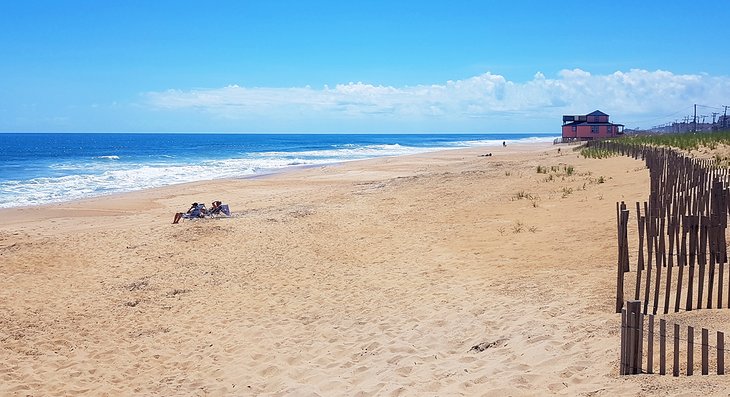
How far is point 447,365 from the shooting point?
5703mm

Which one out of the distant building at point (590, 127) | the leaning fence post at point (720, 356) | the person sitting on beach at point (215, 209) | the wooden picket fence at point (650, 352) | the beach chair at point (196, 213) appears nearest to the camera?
the leaning fence post at point (720, 356)

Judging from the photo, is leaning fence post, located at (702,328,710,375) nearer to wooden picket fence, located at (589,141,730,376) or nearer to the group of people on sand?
wooden picket fence, located at (589,141,730,376)

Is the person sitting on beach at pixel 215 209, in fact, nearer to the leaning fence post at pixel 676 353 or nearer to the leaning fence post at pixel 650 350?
the leaning fence post at pixel 650 350

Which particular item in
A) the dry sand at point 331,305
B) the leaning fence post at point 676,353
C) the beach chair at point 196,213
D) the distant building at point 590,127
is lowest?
the dry sand at point 331,305

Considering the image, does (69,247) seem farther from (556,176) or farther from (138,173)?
(138,173)

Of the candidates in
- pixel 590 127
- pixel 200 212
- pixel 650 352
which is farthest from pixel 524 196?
pixel 590 127

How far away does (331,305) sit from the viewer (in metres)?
8.09

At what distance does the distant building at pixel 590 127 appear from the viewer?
62.3 m

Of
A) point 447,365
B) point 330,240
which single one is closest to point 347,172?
point 330,240

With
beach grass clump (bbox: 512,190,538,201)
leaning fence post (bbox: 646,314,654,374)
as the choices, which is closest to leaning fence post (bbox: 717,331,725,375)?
leaning fence post (bbox: 646,314,654,374)

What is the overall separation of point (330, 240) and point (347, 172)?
23850 millimetres

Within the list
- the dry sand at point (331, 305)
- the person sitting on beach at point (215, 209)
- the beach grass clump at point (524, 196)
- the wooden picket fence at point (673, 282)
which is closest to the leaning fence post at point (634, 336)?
the wooden picket fence at point (673, 282)

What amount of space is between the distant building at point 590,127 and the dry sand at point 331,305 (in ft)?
167

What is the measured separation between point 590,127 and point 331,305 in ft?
200
